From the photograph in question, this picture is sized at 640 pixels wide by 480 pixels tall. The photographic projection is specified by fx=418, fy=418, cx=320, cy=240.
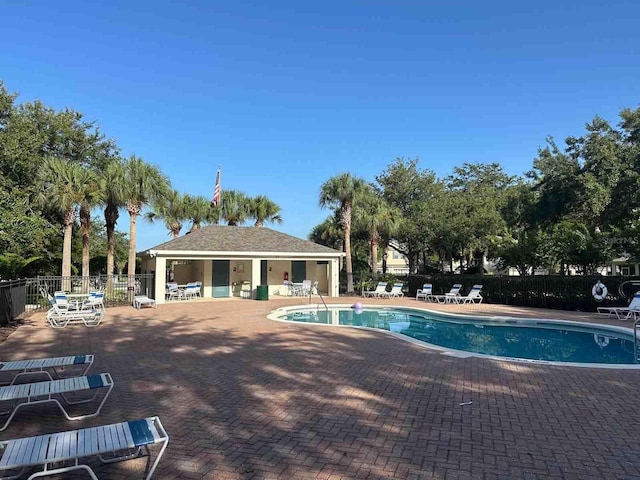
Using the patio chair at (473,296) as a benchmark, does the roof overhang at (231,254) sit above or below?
above

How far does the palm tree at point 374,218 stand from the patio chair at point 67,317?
18913 millimetres

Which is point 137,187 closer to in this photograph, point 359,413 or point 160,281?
point 160,281

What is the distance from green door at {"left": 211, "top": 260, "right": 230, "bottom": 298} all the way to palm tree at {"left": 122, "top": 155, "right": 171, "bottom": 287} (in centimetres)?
484

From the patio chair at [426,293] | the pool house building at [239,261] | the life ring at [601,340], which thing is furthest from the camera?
the pool house building at [239,261]

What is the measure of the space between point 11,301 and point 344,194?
19.7m

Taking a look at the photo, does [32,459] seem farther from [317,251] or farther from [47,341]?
[317,251]

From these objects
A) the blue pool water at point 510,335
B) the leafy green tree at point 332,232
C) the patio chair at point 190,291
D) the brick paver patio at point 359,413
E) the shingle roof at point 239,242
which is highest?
the leafy green tree at point 332,232

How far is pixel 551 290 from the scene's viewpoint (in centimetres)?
1872

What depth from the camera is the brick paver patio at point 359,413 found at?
3766 mm

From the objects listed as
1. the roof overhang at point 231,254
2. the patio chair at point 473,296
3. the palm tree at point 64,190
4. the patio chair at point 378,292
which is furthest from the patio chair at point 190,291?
the patio chair at point 473,296

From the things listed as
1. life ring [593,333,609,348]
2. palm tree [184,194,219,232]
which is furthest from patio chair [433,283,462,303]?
palm tree [184,194,219,232]

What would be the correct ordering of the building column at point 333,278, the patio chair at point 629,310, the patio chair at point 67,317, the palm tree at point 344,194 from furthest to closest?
1. the palm tree at point 344,194
2. the building column at point 333,278
3. the patio chair at point 629,310
4. the patio chair at point 67,317

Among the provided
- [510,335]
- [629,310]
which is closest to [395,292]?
[510,335]

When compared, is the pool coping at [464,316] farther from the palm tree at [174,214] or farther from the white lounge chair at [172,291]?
the palm tree at [174,214]
